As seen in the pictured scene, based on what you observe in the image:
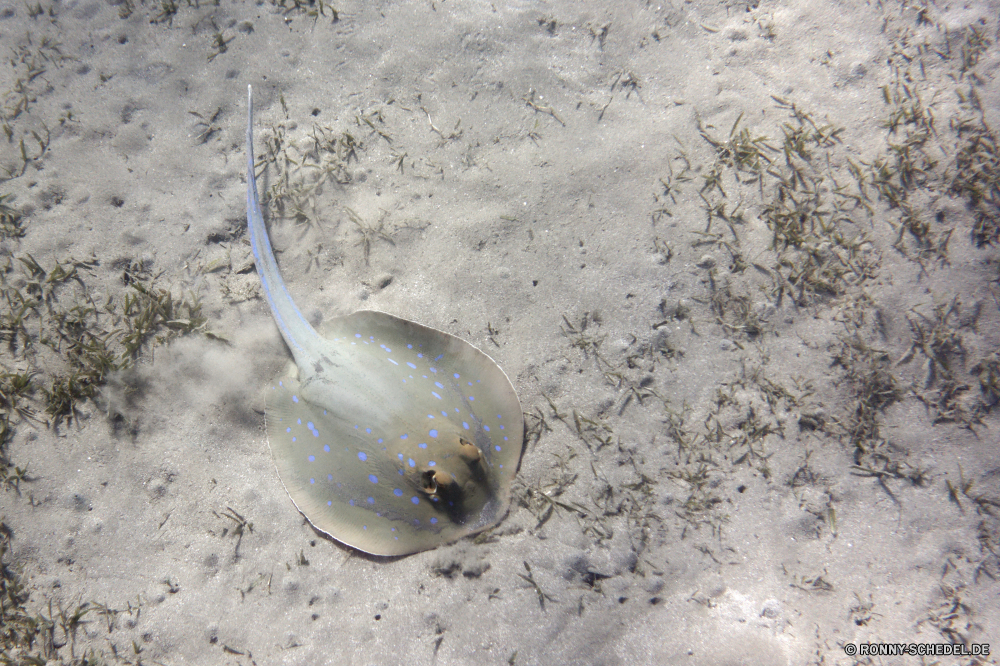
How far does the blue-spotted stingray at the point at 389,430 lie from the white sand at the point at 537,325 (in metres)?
0.35

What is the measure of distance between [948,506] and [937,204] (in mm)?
2607

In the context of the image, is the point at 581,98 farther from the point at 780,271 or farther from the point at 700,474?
the point at 700,474

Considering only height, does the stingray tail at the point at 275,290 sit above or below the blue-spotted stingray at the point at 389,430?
above

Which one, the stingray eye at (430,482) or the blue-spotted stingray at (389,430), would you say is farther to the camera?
the blue-spotted stingray at (389,430)

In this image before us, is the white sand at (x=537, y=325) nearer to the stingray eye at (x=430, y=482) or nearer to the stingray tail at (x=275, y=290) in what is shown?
the stingray tail at (x=275, y=290)

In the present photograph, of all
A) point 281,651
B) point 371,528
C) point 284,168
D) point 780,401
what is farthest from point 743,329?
point 284,168

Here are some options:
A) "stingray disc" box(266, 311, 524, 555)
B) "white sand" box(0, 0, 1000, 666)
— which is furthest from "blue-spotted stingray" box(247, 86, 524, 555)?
"white sand" box(0, 0, 1000, 666)

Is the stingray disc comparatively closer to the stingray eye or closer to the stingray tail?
the stingray eye

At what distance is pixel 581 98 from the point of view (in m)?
4.67

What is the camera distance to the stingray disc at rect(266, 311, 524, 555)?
3037 mm

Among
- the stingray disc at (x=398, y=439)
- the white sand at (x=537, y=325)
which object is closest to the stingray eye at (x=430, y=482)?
the stingray disc at (x=398, y=439)

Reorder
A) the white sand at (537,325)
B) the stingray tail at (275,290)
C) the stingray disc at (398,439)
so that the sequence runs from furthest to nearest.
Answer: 1. the stingray tail at (275,290)
2. the white sand at (537,325)
3. the stingray disc at (398,439)

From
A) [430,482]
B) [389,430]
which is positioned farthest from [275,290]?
[430,482]

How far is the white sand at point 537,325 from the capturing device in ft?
10.6
